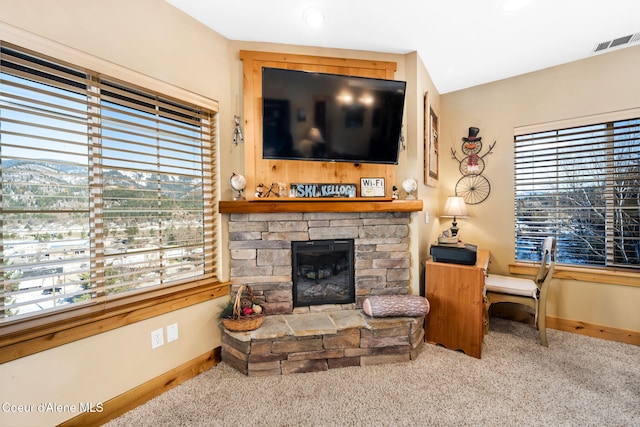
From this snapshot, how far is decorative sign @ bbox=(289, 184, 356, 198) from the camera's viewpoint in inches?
91.5

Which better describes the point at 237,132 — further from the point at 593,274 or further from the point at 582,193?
the point at 593,274

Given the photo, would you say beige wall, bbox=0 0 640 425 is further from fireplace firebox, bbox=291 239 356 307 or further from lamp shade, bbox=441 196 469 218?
fireplace firebox, bbox=291 239 356 307

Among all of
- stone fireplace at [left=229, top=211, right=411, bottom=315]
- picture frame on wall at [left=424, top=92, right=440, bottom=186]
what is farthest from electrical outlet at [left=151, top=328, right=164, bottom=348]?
picture frame on wall at [left=424, top=92, right=440, bottom=186]

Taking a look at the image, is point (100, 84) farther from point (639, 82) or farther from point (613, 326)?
point (613, 326)

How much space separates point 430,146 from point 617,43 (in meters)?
1.71

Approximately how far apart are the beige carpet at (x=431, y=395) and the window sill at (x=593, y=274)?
596 mm

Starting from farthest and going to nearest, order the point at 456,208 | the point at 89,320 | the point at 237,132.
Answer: the point at 456,208 → the point at 237,132 → the point at 89,320

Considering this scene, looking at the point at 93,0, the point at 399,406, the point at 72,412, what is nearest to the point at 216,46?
the point at 93,0

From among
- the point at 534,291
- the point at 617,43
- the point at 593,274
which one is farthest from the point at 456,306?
the point at 617,43

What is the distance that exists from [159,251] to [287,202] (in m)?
0.98

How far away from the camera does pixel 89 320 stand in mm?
1494

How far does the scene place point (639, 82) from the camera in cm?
241

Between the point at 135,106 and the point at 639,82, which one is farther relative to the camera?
the point at 639,82

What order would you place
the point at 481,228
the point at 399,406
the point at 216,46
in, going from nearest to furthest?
the point at 399,406 < the point at 216,46 < the point at 481,228
